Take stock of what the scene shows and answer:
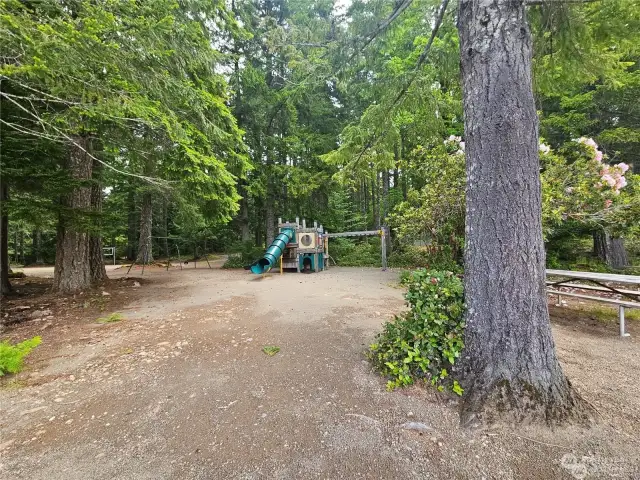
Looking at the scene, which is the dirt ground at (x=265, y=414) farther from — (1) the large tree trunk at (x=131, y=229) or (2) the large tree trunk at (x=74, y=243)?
(1) the large tree trunk at (x=131, y=229)

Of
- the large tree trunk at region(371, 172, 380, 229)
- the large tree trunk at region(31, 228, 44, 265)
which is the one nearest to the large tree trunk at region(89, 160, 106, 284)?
the large tree trunk at region(371, 172, 380, 229)

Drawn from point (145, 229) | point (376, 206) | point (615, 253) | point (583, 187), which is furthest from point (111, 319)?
point (615, 253)

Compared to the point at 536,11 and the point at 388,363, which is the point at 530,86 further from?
the point at 388,363

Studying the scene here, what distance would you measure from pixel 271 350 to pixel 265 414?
108cm

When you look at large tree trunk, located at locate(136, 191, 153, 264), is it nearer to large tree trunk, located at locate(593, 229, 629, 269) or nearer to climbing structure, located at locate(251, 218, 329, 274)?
climbing structure, located at locate(251, 218, 329, 274)

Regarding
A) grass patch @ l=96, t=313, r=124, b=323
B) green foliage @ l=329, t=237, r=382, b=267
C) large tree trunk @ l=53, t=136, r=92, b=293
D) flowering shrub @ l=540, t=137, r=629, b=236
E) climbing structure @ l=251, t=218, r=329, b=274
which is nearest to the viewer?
grass patch @ l=96, t=313, r=124, b=323

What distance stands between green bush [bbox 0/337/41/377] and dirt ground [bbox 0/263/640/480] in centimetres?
12

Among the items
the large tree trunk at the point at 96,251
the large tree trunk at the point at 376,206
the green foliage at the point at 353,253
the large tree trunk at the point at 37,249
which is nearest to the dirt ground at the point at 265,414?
the large tree trunk at the point at 96,251

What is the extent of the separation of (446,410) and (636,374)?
6.64 ft

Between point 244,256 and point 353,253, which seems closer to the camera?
point 244,256

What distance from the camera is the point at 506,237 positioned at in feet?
6.64

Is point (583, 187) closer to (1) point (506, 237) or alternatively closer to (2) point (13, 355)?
(1) point (506, 237)

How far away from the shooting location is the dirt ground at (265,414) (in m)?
1.59

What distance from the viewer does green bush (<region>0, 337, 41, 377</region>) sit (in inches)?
98.3
